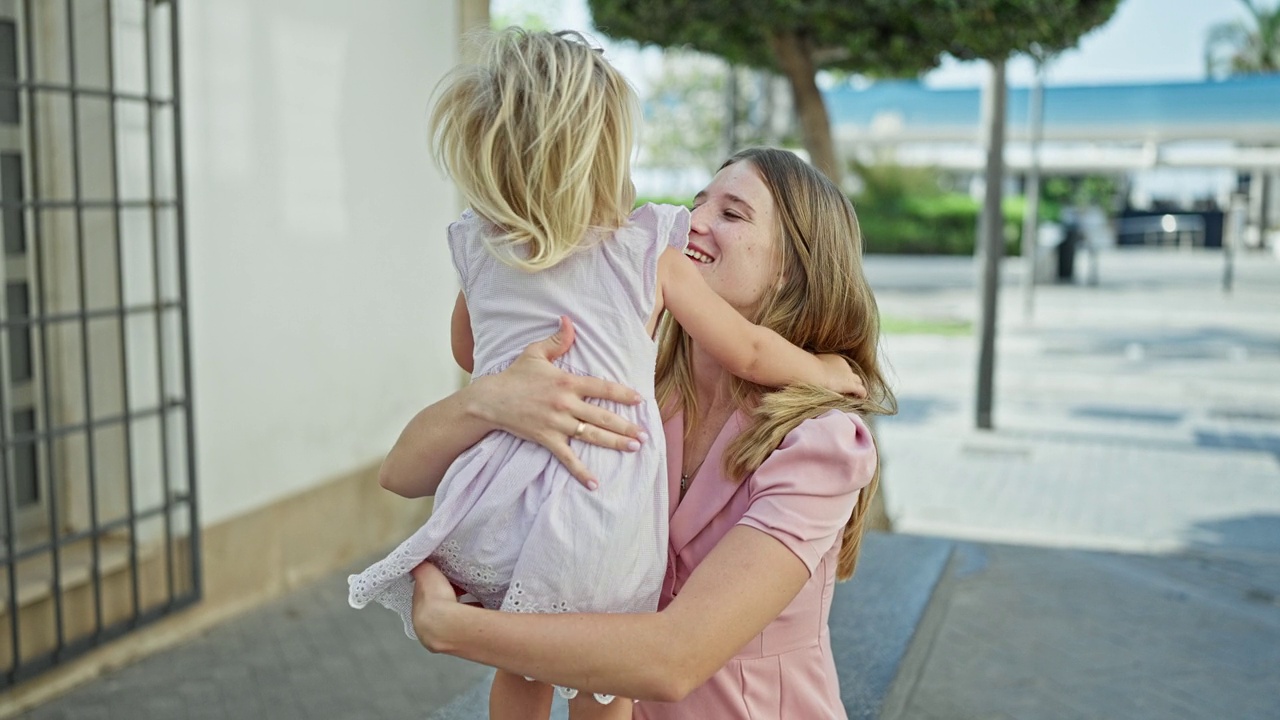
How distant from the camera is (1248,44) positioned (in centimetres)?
5178

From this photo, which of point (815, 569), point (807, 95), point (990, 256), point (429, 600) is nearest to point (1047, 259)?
point (990, 256)

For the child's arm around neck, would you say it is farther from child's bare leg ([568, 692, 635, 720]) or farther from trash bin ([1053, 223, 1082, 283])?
trash bin ([1053, 223, 1082, 283])

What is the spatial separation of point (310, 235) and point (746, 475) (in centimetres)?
417

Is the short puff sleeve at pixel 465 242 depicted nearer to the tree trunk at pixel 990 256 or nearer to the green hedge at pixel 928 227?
the tree trunk at pixel 990 256

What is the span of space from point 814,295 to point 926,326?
51.1ft

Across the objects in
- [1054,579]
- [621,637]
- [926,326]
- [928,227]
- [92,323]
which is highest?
[928,227]

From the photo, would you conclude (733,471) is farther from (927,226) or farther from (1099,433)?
(927,226)

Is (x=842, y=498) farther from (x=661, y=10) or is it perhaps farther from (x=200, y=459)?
(x=661, y=10)

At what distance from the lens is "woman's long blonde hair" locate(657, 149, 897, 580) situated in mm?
1998

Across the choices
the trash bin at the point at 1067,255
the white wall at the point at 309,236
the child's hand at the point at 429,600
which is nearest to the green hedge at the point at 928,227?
the trash bin at the point at 1067,255

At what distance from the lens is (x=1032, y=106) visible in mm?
16422

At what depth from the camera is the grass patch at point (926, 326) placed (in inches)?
655

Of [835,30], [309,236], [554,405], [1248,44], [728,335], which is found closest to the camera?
[554,405]

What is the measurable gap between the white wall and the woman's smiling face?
338 centimetres
